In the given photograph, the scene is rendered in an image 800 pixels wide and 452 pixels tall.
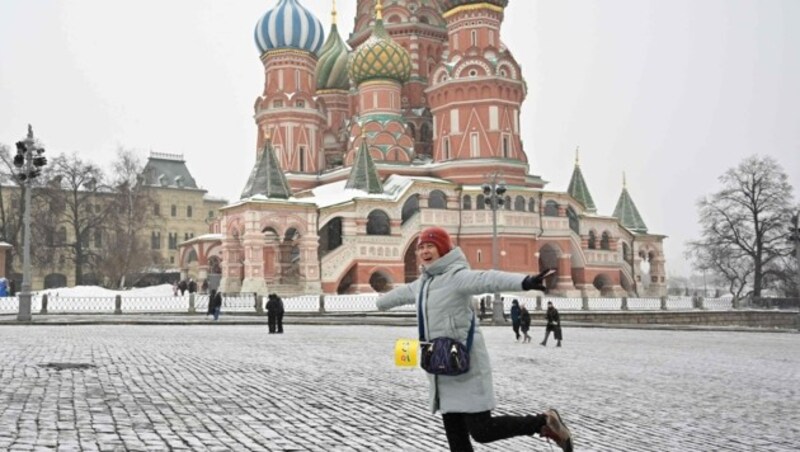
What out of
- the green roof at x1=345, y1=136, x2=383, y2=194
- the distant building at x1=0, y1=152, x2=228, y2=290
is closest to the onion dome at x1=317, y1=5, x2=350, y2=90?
the green roof at x1=345, y1=136, x2=383, y2=194

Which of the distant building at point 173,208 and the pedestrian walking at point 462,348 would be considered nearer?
the pedestrian walking at point 462,348

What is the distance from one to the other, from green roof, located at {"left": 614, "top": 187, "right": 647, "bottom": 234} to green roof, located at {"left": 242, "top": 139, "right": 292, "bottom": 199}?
2740cm

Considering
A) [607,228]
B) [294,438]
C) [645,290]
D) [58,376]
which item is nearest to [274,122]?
[607,228]

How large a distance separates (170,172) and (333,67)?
119ft

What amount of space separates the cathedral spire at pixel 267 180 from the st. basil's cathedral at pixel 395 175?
0.27 ft

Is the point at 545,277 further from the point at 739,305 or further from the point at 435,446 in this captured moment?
the point at 739,305

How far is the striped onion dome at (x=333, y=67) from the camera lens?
59188 mm

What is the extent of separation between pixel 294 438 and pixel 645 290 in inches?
2122

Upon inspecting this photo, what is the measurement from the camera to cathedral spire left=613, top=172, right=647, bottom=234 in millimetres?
56906

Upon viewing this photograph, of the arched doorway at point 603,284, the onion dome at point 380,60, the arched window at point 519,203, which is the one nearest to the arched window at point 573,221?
the arched doorway at point 603,284

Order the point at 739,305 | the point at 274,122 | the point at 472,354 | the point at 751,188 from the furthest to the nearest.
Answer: the point at 274,122 < the point at 751,188 < the point at 739,305 < the point at 472,354

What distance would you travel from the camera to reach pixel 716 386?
10.4 metres

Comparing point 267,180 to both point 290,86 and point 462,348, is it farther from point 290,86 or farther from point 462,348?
point 462,348

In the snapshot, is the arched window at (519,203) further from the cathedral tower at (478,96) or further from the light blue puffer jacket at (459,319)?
the light blue puffer jacket at (459,319)
